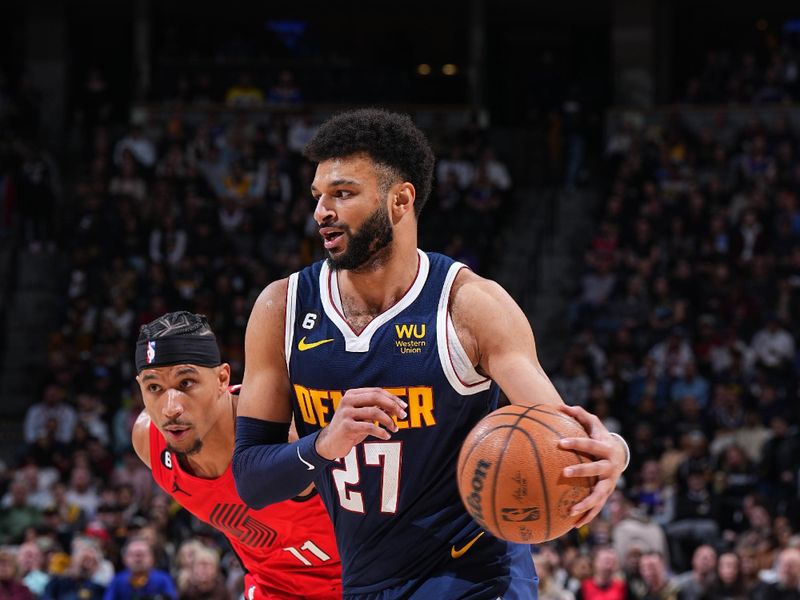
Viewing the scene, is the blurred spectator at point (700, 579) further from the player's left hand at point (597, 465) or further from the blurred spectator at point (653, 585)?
the player's left hand at point (597, 465)

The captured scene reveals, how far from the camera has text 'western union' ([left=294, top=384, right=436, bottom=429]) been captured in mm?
3955

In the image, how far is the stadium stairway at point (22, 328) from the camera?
16422 mm

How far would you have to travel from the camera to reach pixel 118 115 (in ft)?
73.7

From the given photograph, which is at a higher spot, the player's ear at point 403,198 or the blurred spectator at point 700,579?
the player's ear at point 403,198

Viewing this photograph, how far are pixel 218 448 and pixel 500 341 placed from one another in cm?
175

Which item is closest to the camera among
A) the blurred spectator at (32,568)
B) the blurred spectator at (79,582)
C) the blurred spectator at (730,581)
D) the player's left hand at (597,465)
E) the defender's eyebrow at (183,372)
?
the player's left hand at (597,465)

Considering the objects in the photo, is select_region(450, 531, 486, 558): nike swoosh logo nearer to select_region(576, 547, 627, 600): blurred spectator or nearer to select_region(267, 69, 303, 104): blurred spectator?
select_region(576, 547, 627, 600): blurred spectator

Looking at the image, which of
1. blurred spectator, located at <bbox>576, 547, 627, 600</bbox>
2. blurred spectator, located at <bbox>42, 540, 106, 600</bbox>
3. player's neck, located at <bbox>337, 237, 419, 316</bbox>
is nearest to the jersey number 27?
player's neck, located at <bbox>337, 237, 419, 316</bbox>

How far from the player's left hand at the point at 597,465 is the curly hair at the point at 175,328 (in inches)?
79.6

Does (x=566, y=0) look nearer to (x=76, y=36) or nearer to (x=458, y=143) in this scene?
(x=458, y=143)

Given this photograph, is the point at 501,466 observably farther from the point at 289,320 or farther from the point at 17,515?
the point at 17,515

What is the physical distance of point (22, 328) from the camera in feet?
56.2

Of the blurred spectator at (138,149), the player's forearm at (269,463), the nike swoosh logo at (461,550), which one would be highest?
the blurred spectator at (138,149)

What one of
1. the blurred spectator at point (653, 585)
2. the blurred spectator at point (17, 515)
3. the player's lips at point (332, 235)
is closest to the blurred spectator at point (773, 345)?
the blurred spectator at point (653, 585)
